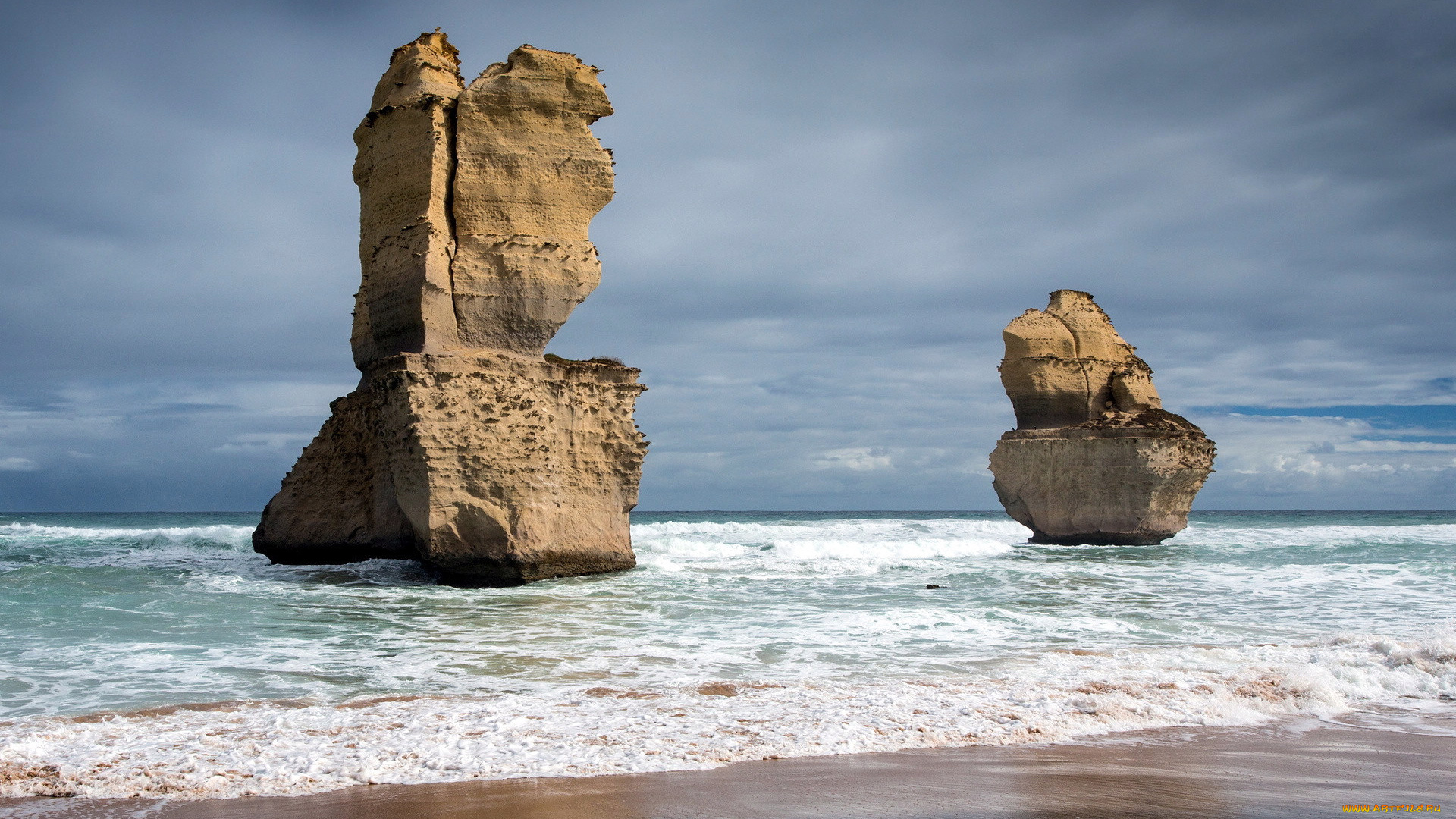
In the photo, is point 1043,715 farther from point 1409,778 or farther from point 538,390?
point 538,390

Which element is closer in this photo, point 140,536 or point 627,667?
point 627,667

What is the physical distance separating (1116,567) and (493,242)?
12.1 m

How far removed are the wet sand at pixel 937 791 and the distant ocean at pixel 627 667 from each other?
0.23 m

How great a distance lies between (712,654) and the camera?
311 inches

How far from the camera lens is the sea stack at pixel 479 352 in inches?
514

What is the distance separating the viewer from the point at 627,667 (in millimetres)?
7289

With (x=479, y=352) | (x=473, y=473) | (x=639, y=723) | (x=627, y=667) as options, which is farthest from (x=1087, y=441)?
(x=639, y=723)

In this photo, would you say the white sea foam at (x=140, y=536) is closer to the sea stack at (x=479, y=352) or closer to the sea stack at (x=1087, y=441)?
the sea stack at (x=479, y=352)

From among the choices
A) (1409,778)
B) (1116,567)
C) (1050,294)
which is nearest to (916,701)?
(1409,778)

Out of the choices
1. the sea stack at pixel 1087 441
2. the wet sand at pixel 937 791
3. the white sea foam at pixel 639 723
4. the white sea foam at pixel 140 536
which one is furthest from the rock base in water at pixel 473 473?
the sea stack at pixel 1087 441

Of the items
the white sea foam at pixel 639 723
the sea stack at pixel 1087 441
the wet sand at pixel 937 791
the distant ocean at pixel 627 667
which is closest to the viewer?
the wet sand at pixel 937 791

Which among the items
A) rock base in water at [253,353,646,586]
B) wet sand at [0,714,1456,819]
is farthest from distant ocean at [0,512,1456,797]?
rock base in water at [253,353,646,586]

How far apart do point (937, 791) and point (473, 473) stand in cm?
999

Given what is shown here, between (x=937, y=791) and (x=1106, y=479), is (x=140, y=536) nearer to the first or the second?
(x=1106, y=479)
